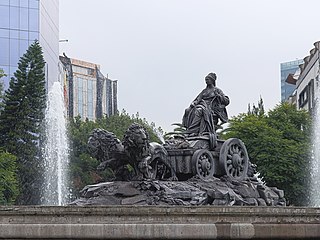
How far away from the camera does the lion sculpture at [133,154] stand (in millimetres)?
15578

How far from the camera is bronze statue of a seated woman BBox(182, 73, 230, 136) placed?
17734mm

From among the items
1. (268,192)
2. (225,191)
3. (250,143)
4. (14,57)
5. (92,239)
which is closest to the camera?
(92,239)

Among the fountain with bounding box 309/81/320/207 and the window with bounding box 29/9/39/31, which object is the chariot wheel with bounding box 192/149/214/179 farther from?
the window with bounding box 29/9/39/31

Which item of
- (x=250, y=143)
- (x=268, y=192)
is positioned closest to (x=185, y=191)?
(x=268, y=192)

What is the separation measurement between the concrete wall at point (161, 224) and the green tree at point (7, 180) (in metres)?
28.3

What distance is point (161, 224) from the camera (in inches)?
357

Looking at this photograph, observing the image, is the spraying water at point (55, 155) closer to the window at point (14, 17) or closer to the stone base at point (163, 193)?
the window at point (14, 17)

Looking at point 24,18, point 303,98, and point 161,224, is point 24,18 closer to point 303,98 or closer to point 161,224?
point 303,98

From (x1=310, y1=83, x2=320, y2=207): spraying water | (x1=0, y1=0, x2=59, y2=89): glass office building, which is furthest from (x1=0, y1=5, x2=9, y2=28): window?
(x1=310, y1=83, x2=320, y2=207): spraying water

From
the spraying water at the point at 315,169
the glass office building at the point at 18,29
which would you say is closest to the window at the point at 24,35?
the glass office building at the point at 18,29

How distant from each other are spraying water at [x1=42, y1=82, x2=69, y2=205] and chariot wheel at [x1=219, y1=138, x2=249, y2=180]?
25.2m

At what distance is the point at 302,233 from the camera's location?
30.1ft

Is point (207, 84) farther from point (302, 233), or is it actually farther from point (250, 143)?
point (250, 143)

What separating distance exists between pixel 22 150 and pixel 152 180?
29.9 m
